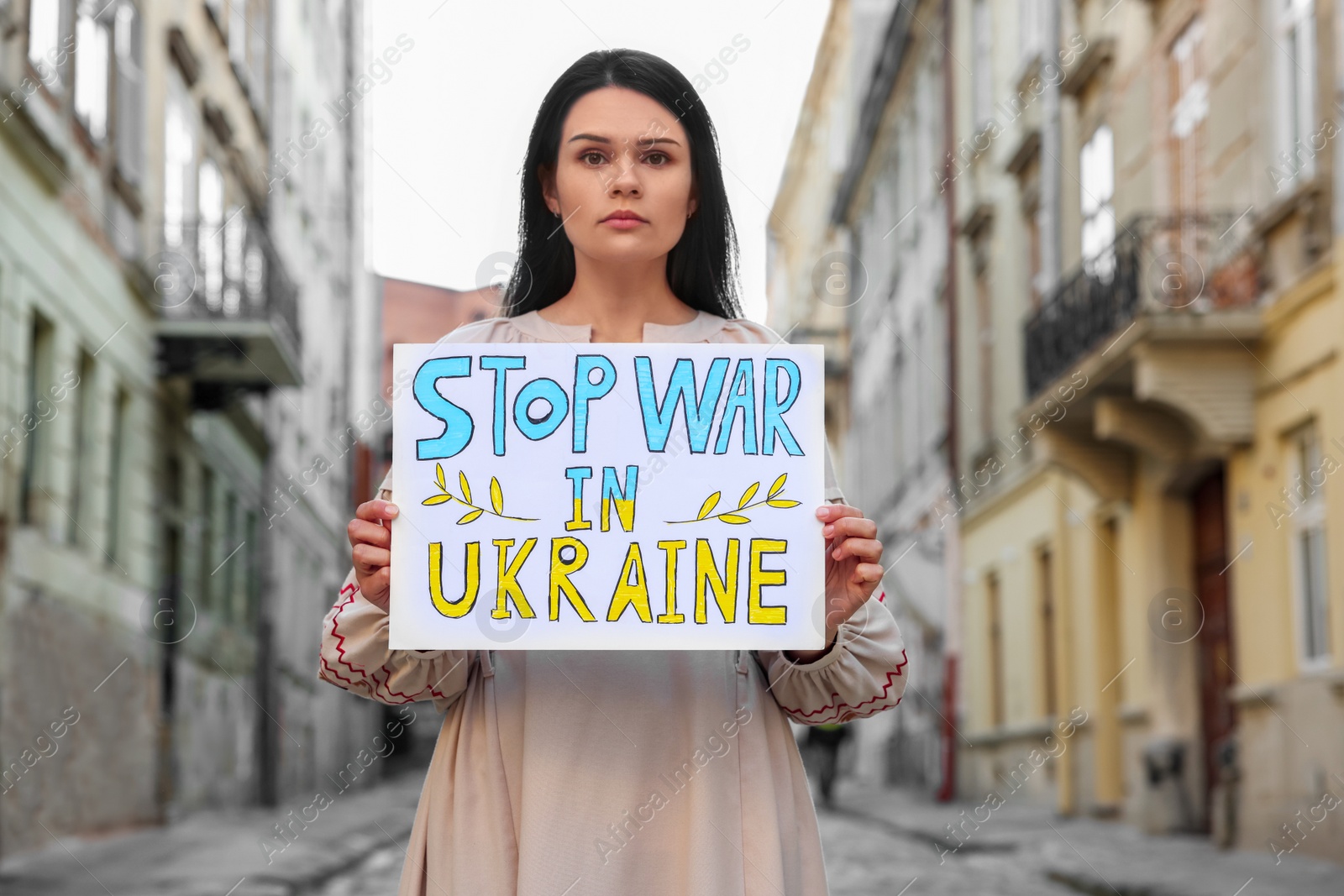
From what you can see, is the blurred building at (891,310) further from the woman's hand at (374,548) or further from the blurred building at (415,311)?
the woman's hand at (374,548)

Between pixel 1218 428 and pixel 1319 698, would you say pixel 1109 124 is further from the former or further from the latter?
pixel 1319 698

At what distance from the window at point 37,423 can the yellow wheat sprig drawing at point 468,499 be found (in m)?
11.8

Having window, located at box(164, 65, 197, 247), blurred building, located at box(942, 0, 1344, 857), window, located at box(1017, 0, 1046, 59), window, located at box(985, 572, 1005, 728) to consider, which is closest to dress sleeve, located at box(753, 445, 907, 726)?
blurred building, located at box(942, 0, 1344, 857)

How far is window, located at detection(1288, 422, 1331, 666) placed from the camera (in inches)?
484

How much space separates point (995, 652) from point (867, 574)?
2192cm

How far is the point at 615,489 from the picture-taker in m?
2.22

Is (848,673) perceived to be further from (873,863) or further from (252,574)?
(252,574)

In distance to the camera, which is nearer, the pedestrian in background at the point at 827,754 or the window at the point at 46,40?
the window at the point at 46,40

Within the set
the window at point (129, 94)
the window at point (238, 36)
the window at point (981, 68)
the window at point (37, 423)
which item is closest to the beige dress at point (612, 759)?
the window at point (37, 423)

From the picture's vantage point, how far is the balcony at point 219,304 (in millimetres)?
18266

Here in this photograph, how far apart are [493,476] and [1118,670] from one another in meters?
16.4

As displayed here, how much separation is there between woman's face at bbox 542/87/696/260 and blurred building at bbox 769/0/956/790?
61.9 ft

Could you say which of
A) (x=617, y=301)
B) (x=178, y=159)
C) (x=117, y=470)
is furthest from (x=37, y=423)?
(x=617, y=301)

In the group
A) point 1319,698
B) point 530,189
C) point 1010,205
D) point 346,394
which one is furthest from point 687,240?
point 346,394
